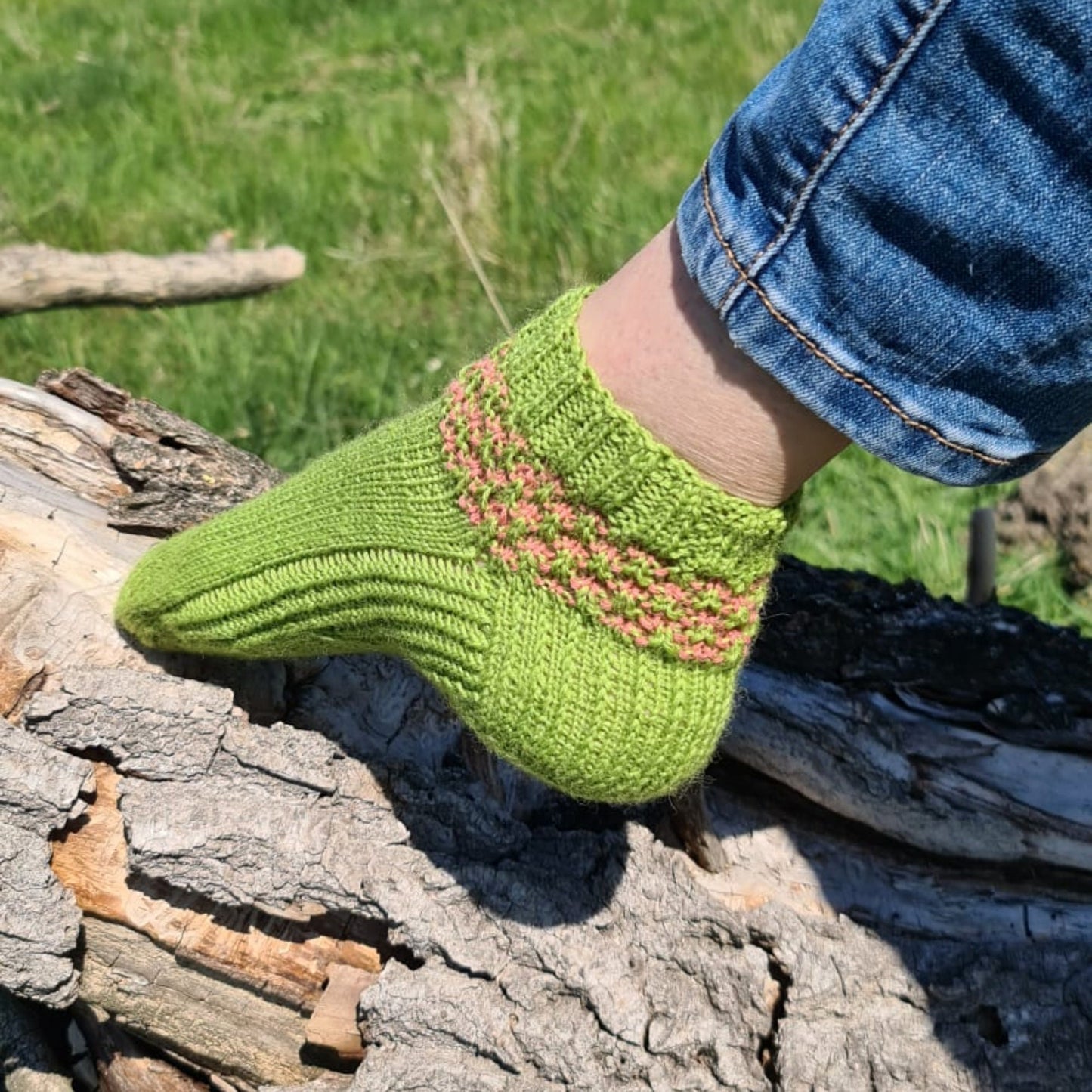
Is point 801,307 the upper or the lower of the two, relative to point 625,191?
upper

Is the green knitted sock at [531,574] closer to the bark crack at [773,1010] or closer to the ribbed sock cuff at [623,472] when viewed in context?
the ribbed sock cuff at [623,472]

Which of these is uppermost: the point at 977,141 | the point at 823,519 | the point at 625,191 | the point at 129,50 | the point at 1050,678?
the point at 977,141

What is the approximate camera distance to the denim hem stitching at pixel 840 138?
76 cm

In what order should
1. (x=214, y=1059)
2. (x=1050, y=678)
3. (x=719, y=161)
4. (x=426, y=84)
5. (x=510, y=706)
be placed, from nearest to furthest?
(x=719, y=161), (x=510, y=706), (x=214, y=1059), (x=1050, y=678), (x=426, y=84)

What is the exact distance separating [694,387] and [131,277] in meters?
1.08

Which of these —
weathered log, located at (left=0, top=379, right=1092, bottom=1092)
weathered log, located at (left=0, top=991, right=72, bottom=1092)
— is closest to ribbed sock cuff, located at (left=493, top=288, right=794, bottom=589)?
weathered log, located at (left=0, top=379, right=1092, bottom=1092)

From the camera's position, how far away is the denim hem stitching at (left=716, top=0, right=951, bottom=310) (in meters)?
0.76

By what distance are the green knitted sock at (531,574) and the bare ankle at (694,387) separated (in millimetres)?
18

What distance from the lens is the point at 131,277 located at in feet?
5.78

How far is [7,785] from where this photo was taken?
1.15 m

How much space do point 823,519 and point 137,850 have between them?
1.38 metres

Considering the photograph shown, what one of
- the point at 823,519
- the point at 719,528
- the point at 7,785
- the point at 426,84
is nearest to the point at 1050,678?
the point at 719,528

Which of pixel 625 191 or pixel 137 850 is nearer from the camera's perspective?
pixel 137 850

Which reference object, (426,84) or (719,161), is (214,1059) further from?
(426,84)
